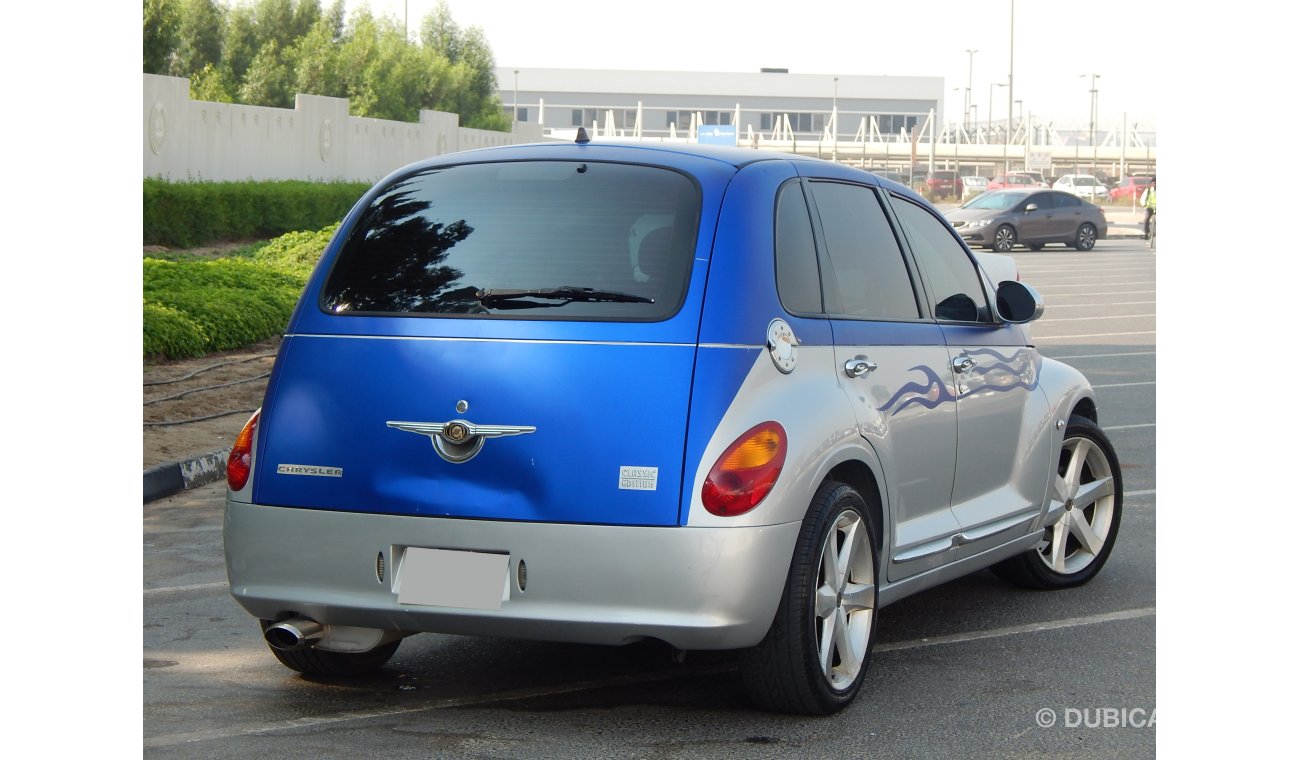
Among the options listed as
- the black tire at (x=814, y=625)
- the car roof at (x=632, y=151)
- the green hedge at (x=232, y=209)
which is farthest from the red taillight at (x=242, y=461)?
the green hedge at (x=232, y=209)

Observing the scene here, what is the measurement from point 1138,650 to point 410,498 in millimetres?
2850

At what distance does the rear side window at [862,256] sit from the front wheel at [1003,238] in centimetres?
3218

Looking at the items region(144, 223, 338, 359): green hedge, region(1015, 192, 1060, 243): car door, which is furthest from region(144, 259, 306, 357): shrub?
region(1015, 192, 1060, 243): car door

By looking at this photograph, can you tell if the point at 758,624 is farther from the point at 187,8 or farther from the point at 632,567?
the point at 187,8

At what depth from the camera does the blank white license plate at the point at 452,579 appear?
442 centimetres

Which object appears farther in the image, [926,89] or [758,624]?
[926,89]

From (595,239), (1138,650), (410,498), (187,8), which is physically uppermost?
(187,8)

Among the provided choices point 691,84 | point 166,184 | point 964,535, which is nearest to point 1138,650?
point 964,535

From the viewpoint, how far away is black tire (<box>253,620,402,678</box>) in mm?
5199

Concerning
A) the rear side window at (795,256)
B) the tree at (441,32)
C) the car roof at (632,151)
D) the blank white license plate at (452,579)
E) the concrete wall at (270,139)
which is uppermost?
the tree at (441,32)

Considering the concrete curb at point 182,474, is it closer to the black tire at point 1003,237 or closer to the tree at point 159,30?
the black tire at point 1003,237

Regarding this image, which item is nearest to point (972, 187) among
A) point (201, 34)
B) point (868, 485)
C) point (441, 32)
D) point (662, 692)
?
point (441, 32)

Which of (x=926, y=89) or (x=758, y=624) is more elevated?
(x=926, y=89)

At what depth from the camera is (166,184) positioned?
2766cm
